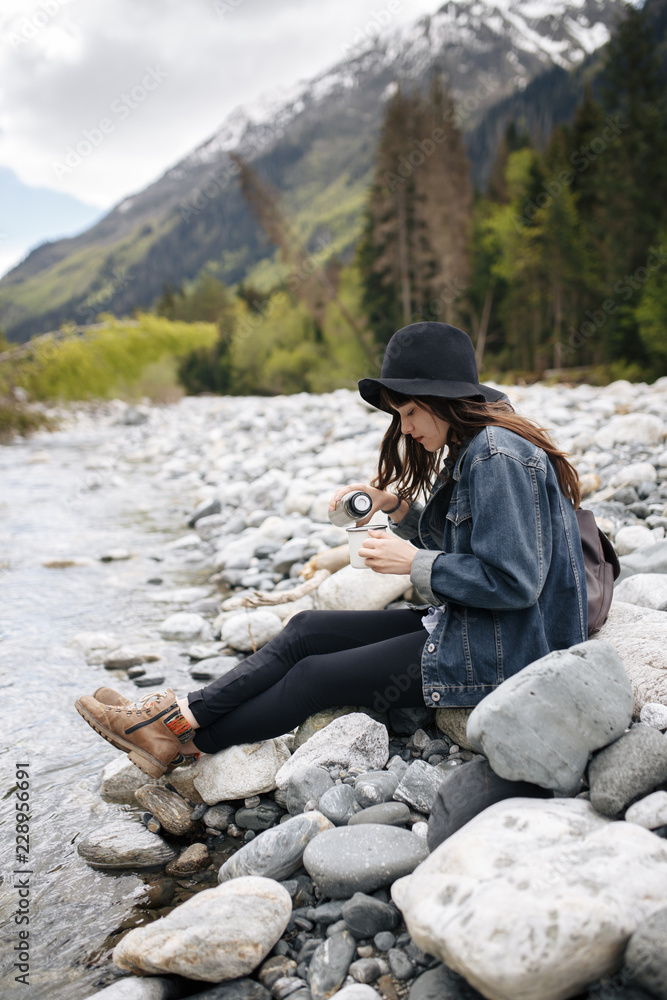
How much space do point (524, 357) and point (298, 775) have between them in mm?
25409

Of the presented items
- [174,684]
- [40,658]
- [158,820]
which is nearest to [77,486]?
[40,658]

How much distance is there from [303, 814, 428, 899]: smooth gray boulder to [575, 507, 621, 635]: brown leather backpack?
1.09 m

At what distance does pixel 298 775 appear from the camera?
2.41 m

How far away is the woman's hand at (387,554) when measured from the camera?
2.23 m

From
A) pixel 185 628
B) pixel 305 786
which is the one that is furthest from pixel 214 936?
pixel 185 628

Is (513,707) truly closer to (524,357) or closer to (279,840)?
(279,840)

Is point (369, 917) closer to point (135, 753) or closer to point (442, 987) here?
point (442, 987)

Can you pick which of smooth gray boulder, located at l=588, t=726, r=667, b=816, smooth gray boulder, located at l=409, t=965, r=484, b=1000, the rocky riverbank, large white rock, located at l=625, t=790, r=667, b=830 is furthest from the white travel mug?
smooth gray boulder, located at l=409, t=965, r=484, b=1000

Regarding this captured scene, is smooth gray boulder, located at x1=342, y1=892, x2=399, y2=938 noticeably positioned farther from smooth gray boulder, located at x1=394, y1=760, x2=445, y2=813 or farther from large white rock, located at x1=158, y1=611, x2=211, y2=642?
large white rock, located at x1=158, y1=611, x2=211, y2=642

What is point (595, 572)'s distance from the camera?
8.22 ft

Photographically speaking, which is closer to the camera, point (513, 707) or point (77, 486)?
point (513, 707)

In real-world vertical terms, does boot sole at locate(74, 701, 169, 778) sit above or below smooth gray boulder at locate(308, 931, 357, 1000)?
above

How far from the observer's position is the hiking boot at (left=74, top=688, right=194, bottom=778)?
2492mm

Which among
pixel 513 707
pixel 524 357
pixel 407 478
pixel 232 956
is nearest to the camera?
pixel 232 956
